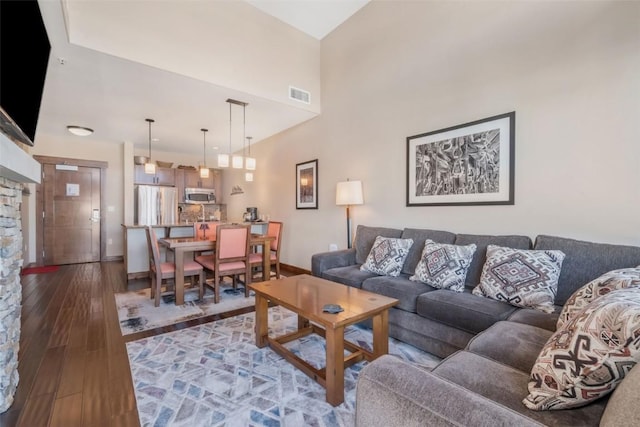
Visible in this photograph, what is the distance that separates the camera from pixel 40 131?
525cm

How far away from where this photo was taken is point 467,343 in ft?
6.39

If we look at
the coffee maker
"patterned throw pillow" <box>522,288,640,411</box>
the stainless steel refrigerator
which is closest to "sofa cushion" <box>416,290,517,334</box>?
"patterned throw pillow" <box>522,288,640,411</box>

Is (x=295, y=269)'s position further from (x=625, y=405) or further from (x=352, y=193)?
(x=625, y=405)

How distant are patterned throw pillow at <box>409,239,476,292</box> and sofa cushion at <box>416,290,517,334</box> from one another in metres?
0.12

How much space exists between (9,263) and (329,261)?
248cm

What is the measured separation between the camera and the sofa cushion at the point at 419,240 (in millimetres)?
2834

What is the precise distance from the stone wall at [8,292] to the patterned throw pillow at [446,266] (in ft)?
9.05

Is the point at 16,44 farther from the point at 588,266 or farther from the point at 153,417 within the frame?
the point at 588,266

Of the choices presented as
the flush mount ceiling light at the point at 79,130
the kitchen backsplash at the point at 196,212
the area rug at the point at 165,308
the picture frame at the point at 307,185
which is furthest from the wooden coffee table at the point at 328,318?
the kitchen backsplash at the point at 196,212

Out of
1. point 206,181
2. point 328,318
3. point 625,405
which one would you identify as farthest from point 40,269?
point 625,405

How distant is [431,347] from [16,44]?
10.7ft

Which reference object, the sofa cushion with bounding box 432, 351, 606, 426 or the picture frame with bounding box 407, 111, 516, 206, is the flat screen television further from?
the picture frame with bounding box 407, 111, 516, 206

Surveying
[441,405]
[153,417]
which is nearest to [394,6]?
[441,405]

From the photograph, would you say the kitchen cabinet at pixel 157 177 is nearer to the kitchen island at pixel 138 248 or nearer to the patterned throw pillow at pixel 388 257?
the kitchen island at pixel 138 248
